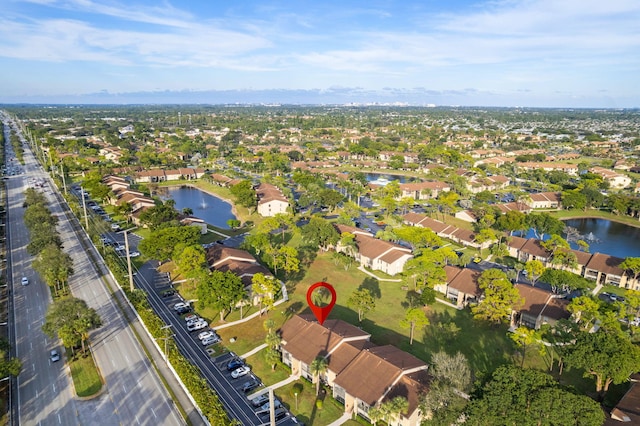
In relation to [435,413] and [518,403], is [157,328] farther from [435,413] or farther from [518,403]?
[518,403]

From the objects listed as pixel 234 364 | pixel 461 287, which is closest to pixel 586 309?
pixel 461 287

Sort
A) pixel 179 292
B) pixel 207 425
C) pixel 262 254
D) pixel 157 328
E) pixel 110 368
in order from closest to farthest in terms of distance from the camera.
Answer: pixel 207 425 < pixel 110 368 < pixel 157 328 < pixel 179 292 < pixel 262 254

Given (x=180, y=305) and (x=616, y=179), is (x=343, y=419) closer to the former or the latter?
(x=180, y=305)

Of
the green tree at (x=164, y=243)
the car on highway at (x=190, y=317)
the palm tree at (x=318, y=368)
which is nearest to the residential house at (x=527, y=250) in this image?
the palm tree at (x=318, y=368)

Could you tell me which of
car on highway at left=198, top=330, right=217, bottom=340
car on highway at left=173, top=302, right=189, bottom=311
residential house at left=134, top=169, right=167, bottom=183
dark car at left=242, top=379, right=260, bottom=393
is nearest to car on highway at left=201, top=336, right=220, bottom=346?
car on highway at left=198, top=330, right=217, bottom=340

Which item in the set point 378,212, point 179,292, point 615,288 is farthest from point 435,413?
point 378,212
